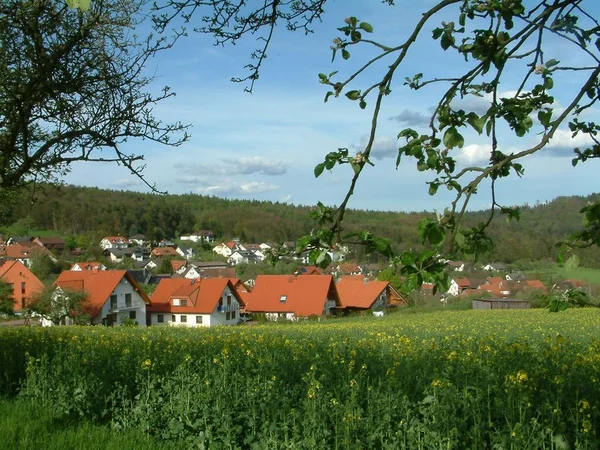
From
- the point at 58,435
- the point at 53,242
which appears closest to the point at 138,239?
the point at 53,242

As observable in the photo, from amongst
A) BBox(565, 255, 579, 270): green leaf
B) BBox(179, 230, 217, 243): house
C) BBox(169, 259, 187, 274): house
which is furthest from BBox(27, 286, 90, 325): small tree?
BBox(179, 230, 217, 243): house

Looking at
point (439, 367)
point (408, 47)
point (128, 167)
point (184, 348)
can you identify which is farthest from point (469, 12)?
point (184, 348)

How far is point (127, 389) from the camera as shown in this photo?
6363 millimetres

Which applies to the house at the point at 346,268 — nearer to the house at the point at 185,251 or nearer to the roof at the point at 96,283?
the roof at the point at 96,283

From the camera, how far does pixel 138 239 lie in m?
127

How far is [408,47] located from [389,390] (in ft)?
9.67

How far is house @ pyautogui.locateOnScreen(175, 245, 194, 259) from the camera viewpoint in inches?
4964

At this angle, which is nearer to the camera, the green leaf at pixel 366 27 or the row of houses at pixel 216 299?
the green leaf at pixel 366 27

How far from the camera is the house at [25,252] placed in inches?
3374

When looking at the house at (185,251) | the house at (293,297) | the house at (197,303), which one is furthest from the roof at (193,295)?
the house at (185,251)

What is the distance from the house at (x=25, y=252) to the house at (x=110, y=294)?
3314 centimetres

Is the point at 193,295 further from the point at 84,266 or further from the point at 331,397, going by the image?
the point at 331,397

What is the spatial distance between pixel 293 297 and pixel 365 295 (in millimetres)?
8112

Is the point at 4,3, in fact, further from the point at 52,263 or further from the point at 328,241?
the point at 52,263
